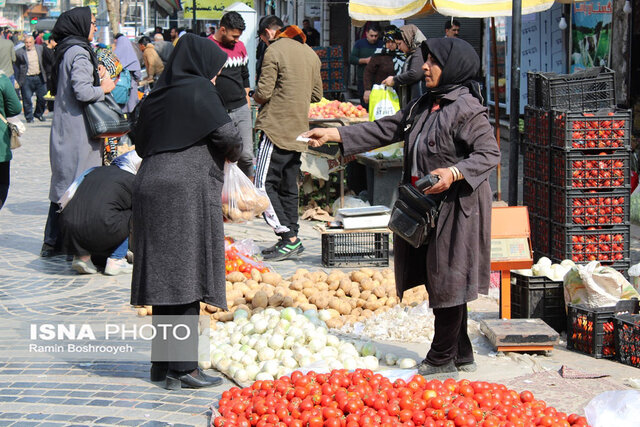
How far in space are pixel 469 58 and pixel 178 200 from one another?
1.85 m

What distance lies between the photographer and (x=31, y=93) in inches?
948

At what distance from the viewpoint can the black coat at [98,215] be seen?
796cm

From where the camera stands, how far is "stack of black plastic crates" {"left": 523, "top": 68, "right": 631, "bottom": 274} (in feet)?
23.5

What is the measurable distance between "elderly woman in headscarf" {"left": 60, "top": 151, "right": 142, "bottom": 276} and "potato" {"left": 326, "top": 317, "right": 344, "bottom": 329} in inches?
96.6

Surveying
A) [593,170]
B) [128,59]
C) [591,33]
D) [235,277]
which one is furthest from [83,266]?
[591,33]

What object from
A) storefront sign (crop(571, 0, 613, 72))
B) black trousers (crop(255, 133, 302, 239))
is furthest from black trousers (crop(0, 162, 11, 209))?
storefront sign (crop(571, 0, 613, 72))

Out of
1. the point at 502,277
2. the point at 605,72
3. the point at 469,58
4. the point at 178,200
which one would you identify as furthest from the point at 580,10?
the point at 178,200

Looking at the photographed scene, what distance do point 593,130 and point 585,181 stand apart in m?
0.42

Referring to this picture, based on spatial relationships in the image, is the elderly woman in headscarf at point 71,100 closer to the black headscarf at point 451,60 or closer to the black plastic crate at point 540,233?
the black plastic crate at point 540,233

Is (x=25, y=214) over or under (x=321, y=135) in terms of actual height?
under

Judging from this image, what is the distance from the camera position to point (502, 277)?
21.1ft

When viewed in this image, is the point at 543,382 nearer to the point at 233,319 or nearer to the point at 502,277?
the point at 502,277

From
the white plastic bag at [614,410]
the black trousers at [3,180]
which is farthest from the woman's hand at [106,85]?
the white plastic bag at [614,410]

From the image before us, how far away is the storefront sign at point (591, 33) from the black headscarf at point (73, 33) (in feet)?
21.1
